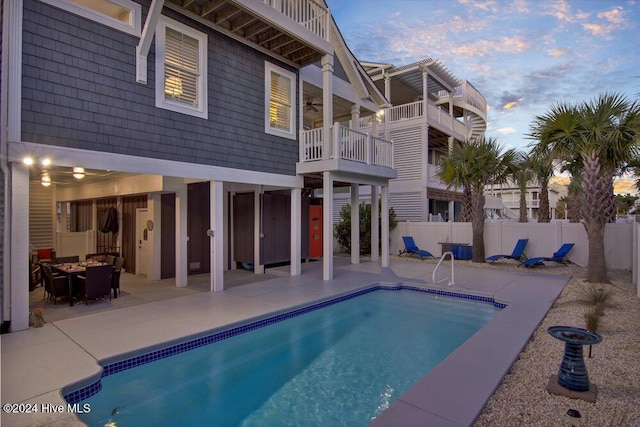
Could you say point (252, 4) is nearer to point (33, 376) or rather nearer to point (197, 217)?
point (197, 217)

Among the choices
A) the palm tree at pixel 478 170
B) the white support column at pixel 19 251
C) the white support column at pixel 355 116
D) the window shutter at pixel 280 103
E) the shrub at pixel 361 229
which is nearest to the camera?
the white support column at pixel 19 251

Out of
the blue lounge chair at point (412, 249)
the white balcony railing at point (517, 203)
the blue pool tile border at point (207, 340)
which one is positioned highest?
the white balcony railing at point (517, 203)

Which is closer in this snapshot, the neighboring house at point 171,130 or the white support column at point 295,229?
the neighboring house at point 171,130

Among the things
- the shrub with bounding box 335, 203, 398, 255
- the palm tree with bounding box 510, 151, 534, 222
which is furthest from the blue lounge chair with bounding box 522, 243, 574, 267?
the shrub with bounding box 335, 203, 398, 255

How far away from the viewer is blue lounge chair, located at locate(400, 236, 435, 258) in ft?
47.1

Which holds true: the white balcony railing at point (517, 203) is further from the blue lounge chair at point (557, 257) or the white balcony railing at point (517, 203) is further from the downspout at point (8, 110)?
the downspout at point (8, 110)

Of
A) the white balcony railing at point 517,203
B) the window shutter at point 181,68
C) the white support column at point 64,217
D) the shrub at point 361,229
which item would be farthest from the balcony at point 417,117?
the white balcony railing at point 517,203

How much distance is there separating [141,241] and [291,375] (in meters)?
7.42

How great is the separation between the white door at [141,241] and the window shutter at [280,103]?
15.0ft

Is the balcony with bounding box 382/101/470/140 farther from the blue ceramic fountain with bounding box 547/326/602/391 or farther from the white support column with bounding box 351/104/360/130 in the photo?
the blue ceramic fountain with bounding box 547/326/602/391

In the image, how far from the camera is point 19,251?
205 inches

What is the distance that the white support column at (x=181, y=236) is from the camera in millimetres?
8727

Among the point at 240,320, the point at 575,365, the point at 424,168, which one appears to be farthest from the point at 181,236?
the point at 424,168

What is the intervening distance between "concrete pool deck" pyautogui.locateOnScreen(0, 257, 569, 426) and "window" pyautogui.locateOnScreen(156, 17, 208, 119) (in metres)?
4.20
